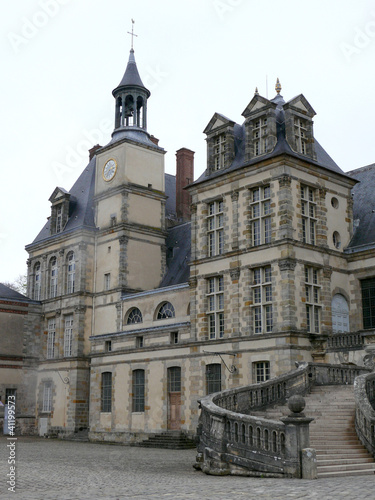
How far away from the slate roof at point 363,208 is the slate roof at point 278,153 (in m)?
1.98

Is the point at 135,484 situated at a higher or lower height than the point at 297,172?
lower

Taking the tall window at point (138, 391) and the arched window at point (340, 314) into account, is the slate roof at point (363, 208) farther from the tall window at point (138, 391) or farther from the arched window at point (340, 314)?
the tall window at point (138, 391)

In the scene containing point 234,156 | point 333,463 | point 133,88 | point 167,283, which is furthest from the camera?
point 133,88

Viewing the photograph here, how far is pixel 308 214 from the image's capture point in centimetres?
2712

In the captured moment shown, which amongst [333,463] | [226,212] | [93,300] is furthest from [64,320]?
[333,463]

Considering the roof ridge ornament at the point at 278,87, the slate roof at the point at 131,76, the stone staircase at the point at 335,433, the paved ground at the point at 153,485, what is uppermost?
the slate roof at the point at 131,76

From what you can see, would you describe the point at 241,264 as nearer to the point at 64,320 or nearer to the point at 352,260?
the point at 352,260

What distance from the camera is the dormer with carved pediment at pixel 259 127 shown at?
27.6 m

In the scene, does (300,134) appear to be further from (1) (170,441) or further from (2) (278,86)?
(1) (170,441)

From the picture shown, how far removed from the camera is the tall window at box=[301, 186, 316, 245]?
27.0m

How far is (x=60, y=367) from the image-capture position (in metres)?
37.5

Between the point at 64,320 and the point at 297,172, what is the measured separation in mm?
18241

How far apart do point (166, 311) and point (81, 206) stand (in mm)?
11066

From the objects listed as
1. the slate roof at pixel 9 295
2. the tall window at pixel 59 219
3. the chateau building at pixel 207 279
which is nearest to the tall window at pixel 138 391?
the chateau building at pixel 207 279
